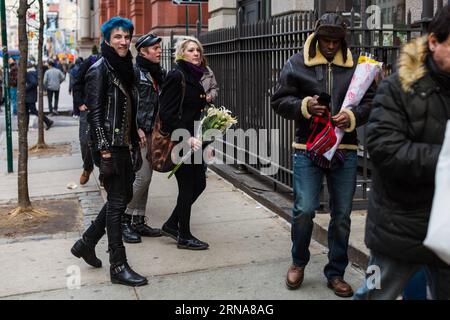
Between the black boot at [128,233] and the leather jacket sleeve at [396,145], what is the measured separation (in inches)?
138

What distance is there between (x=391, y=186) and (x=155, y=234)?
144 inches

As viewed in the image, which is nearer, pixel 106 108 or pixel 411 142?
pixel 411 142

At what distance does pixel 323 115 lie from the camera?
4.19 metres

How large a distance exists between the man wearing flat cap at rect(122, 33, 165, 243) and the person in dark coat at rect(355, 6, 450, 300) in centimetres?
344

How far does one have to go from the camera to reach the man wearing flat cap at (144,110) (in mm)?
5930

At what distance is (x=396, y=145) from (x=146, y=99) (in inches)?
146

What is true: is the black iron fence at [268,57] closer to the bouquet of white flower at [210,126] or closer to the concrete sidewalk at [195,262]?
the concrete sidewalk at [195,262]

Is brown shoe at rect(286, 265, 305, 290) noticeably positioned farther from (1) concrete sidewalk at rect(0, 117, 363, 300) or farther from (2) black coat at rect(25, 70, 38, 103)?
(2) black coat at rect(25, 70, 38, 103)

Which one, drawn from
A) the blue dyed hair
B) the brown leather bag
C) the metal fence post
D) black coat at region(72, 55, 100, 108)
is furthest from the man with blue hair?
the metal fence post

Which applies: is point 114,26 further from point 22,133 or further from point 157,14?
point 157,14

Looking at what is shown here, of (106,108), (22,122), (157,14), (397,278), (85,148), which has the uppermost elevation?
(157,14)

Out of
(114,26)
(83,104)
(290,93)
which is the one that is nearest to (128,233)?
(114,26)

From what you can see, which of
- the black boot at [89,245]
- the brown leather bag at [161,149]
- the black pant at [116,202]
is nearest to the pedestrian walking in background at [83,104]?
the brown leather bag at [161,149]

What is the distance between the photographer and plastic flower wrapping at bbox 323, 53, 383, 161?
422cm
